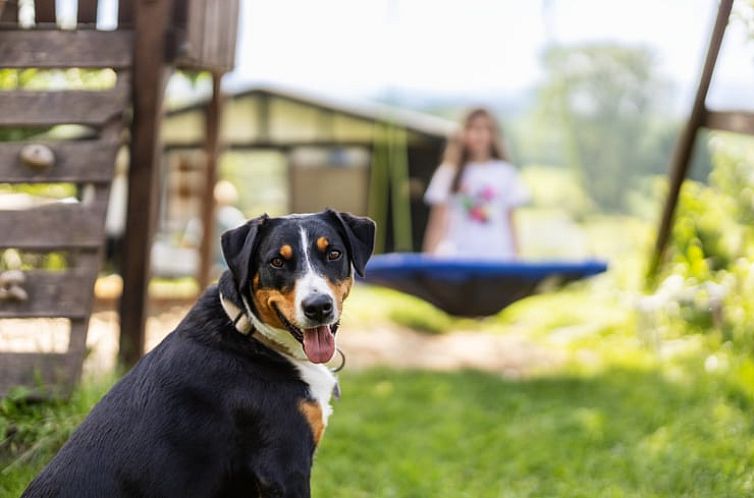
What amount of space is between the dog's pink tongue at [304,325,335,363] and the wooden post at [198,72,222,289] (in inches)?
134

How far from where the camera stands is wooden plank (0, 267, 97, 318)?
385 centimetres

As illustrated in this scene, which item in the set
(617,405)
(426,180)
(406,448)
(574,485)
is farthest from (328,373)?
(426,180)

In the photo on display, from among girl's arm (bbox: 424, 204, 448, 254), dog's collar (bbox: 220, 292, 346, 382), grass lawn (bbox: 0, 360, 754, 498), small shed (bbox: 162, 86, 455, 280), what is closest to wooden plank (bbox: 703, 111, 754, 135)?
grass lawn (bbox: 0, 360, 754, 498)

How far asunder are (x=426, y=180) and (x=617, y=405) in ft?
24.6

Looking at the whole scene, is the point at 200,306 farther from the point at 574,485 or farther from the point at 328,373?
the point at 574,485

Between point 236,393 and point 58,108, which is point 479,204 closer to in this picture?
point 58,108

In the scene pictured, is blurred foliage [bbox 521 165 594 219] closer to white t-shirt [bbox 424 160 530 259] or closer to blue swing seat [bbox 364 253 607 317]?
white t-shirt [bbox 424 160 530 259]

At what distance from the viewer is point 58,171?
13.3ft

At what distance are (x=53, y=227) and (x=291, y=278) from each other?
1670 mm

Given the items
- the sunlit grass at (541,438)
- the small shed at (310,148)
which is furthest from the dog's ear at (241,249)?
the small shed at (310,148)

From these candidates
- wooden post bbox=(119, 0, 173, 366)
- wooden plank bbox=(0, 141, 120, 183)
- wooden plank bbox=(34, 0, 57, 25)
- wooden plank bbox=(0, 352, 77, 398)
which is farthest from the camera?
wooden post bbox=(119, 0, 173, 366)

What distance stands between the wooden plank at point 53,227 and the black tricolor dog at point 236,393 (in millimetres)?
1332

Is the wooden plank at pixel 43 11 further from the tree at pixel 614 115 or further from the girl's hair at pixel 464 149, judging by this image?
the tree at pixel 614 115

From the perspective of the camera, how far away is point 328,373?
2.85 metres
